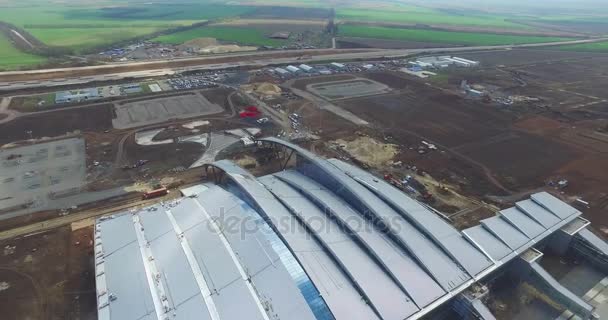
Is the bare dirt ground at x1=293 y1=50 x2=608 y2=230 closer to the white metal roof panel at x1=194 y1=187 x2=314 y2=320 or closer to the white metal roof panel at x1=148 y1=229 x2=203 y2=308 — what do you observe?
the white metal roof panel at x1=194 y1=187 x2=314 y2=320

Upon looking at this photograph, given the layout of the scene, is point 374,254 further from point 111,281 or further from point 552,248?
point 552,248

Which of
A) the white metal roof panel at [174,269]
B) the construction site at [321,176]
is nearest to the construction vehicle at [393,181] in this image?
the construction site at [321,176]

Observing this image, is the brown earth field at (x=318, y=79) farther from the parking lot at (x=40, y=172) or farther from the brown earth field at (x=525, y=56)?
the brown earth field at (x=525, y=56)

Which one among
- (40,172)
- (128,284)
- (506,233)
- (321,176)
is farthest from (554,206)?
(40,172)

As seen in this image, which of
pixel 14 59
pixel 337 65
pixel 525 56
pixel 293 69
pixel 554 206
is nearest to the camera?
pixel 554 206

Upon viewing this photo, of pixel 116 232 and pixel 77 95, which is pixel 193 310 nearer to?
pixel 116 232

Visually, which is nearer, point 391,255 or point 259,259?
point 259,259

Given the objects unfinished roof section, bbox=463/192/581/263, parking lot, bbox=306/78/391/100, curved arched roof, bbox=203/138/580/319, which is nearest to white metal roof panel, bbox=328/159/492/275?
curved arched roof, bbox=203/138/580/319

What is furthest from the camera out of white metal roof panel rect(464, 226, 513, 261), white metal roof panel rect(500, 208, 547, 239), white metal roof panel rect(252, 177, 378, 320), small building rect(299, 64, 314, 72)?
small building rect(299, 64, 314, 72)
